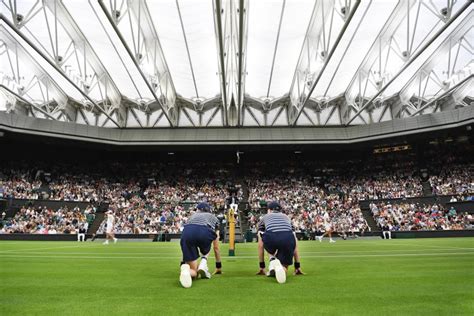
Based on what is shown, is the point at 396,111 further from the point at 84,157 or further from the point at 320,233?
the point at 84,157

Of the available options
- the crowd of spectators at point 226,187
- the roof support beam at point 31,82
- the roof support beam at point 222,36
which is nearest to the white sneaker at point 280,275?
the roof support beam at point 222,36

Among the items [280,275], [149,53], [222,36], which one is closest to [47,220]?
[149,53]

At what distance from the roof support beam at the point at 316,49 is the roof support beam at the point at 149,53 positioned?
1056 cm

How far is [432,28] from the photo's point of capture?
22.0 meters

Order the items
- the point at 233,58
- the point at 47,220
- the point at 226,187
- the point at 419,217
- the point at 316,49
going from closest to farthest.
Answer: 1. the point at 316,49
2. the point at 233,58
3. the point at 419,217
4. the point at 47,220
5. the point at 226,187

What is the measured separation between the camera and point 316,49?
24.0 metres

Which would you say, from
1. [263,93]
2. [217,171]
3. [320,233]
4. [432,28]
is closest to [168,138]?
[217,171]

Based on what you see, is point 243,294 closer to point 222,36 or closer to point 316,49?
point 222,36

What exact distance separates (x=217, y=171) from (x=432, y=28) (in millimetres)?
27746

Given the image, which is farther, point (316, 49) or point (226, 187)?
point (226, 187)

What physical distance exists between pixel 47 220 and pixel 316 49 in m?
27.5

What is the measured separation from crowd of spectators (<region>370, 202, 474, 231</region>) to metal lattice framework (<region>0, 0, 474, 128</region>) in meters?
9.90

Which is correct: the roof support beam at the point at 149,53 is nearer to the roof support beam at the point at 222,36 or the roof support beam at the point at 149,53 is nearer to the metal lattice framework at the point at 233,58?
the metal lattice framework at the point at 233,58

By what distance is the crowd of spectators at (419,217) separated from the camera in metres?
30.0
